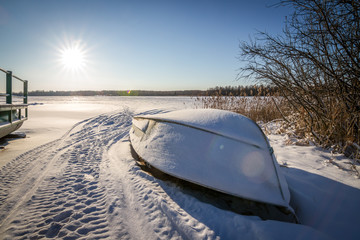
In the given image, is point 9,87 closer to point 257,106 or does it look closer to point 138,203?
point 138,203

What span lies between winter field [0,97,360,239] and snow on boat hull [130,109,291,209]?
252 millimetres

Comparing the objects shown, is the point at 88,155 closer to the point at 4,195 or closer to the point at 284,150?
the point at 4,195

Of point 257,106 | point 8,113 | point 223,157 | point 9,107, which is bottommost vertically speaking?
point 223,157

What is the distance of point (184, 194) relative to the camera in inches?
76.3

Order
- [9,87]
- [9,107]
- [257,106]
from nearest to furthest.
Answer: [9,107]
[9,87]
[257,106]

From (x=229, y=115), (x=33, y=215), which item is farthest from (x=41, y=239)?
(x=229, y=115)

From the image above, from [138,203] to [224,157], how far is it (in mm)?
1099

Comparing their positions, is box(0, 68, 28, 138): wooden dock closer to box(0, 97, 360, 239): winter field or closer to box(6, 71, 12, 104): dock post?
box(6, 71, 12, 104): dock post

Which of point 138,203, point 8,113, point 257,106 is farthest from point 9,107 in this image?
point 257,106

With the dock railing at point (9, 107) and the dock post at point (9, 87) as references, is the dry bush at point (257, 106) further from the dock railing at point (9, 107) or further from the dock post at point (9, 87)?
the dock post at point (9, 87)

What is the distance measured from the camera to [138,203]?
180cm

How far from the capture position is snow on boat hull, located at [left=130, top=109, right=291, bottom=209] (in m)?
1.71

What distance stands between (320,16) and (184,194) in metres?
3.22

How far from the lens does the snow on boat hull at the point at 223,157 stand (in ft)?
5.60
